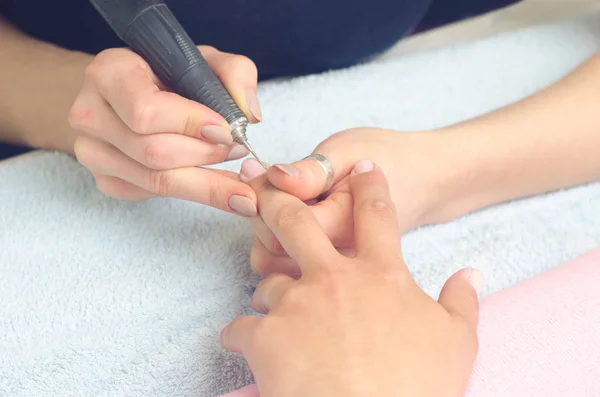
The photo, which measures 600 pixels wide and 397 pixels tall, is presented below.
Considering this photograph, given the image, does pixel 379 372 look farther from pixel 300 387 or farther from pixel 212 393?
pixel 212 393

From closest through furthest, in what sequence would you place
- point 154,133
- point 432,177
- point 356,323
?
point 356,323 < point 154,133 < point 432,177

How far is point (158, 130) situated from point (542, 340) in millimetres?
344

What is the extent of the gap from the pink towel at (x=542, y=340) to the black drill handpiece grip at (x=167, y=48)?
0.78 ft

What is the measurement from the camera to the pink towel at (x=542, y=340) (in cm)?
43

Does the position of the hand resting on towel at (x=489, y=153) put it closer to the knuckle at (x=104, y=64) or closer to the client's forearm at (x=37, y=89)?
the knuckle at (x=104, y=64)

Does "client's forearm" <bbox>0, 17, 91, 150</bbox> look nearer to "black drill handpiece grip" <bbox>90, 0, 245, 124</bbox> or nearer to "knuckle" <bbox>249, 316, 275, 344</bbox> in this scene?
"black drill handpiece grip" <bbox>90, 0, 245, 124</bbox>

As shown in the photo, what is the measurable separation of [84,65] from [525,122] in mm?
495

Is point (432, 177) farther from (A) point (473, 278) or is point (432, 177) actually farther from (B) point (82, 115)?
A: (B) point (82, 115)

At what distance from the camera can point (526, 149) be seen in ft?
2.20

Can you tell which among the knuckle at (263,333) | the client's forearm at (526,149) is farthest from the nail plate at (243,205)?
the client's forearm at (526,149)

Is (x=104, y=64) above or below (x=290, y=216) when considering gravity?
above

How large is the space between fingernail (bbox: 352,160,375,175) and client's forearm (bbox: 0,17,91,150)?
1.06 ft

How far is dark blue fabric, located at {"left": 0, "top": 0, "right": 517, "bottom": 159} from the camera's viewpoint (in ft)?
2.44

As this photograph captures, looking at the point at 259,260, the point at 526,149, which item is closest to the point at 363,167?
the point at 259,260
